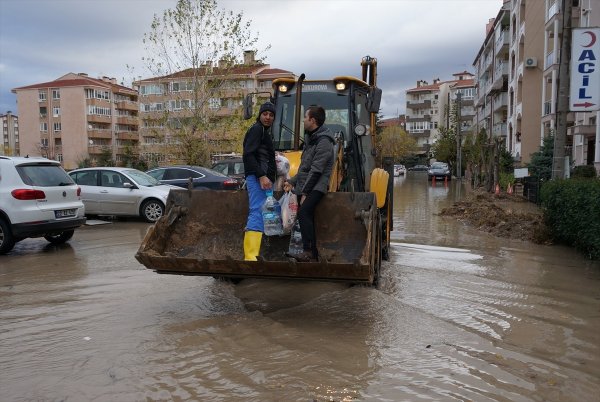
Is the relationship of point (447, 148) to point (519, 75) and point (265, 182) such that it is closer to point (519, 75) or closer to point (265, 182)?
point (519, 75)

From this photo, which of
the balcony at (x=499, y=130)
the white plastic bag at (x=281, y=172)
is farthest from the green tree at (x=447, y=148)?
the white plastic bag at (x=281, y=172)

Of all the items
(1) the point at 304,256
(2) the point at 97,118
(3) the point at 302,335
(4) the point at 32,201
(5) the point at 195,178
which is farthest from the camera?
(2) the point at 97,118

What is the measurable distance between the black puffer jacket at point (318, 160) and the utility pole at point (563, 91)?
10.3 metres

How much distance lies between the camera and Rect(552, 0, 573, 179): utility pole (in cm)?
1357

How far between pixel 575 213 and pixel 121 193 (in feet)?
37.2

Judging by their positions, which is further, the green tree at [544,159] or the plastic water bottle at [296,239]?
the green tree at [544,159]

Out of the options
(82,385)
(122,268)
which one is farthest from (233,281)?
(82,385)

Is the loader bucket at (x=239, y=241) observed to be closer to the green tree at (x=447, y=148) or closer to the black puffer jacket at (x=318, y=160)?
the black puffer jacket at (x=318, y=160)

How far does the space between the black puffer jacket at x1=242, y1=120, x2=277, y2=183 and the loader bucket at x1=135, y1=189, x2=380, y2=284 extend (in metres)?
0.74

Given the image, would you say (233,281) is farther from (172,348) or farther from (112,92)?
(112,92)

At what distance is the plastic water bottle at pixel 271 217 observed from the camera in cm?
596

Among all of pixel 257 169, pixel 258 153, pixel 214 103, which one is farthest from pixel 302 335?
pixel 214 103

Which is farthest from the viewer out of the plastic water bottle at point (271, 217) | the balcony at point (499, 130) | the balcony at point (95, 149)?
the balcony at point (95, 149)

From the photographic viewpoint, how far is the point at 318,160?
5.86 meters
